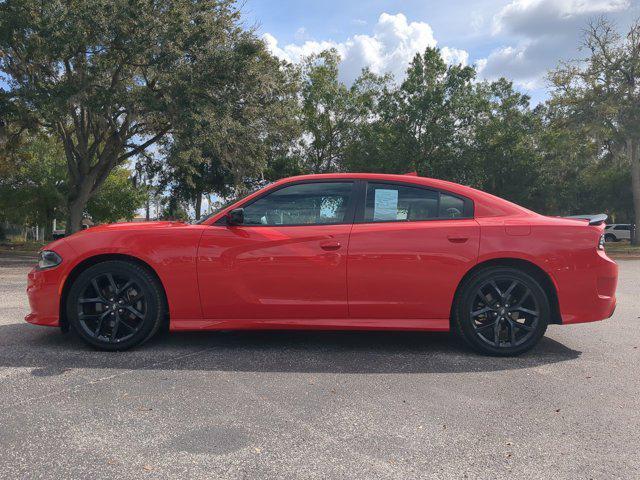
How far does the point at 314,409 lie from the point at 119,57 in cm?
1643

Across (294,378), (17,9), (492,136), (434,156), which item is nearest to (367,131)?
(434,156)

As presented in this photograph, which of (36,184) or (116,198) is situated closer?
(36,184)

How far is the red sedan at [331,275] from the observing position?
4355 millimetres

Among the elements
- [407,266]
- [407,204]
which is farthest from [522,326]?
[407,204]

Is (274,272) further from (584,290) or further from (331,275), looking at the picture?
(584,290)

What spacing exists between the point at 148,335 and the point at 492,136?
2979 cm

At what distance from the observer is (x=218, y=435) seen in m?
2.90

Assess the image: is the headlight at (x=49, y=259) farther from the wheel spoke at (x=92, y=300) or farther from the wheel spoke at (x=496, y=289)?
the wheel spoke at (x=496, y=289)

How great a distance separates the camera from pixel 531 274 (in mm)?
4523

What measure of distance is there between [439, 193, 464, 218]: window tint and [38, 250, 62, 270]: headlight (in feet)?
11.2

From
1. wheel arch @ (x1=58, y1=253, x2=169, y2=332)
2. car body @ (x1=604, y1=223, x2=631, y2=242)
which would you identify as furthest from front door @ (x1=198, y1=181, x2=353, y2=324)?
car body @ (x1=604, y1=223, x2=631, y2=242)

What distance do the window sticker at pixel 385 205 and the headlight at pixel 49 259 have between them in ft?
9.21

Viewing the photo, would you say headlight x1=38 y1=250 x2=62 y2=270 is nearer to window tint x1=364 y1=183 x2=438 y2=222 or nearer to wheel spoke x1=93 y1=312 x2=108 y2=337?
wheel spoke x1=93 y1=312 x2=108 y2=337

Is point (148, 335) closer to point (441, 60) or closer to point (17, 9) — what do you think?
point (17, 9)
